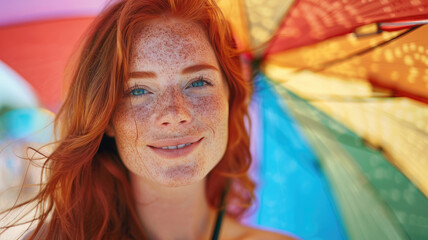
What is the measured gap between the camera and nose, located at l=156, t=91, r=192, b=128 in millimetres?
1565

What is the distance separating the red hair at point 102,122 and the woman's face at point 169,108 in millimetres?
52

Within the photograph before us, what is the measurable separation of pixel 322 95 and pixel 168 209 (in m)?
0.90

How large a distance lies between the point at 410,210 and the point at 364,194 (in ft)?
0.73

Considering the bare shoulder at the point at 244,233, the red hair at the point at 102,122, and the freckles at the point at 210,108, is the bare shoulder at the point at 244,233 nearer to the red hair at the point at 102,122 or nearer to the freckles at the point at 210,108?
the red hair at the point at 102,122

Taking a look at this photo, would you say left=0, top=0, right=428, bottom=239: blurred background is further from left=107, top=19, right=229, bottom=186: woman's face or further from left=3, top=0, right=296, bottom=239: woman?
left=107, top=19, right=229, bottom=186: woman's face

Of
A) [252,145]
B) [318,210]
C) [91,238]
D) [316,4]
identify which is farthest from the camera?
[252,145]

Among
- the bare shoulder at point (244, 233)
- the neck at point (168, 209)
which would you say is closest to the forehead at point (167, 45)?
the neck at point (168, 209)

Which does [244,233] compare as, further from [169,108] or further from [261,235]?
[169,108]

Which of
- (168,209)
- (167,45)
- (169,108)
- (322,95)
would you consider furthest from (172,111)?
(322,95)

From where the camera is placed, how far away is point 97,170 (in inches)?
77.1

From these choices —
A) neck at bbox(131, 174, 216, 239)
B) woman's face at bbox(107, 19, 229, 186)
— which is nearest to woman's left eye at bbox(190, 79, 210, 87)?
woman's face at bbox(107, 19, 229, 186)

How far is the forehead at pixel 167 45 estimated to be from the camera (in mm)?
1589

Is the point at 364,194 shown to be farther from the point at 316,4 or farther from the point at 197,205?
the point at 316,4

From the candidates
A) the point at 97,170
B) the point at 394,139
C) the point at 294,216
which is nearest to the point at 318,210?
the point at 294,216
